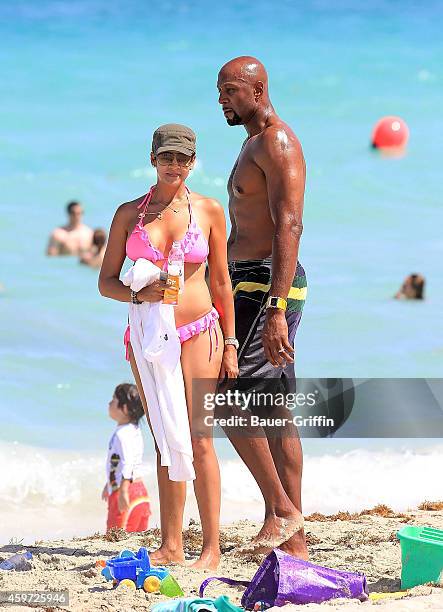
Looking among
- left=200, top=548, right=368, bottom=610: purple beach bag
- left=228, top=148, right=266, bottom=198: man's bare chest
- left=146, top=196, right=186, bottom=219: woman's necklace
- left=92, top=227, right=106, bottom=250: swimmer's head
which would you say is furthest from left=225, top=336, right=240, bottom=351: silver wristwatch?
left=92, top=227, right=106, bottom=250: swimmer's head

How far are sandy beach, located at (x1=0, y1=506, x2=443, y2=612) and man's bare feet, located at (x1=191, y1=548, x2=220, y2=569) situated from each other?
50mm

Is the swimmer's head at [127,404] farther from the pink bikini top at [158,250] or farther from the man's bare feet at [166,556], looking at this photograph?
the pink bikini top at [158,250]

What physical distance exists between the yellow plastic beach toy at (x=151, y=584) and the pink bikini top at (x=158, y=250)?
1485mm

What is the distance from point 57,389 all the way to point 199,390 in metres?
11.5

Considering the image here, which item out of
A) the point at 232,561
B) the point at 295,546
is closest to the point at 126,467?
the point at 232,561

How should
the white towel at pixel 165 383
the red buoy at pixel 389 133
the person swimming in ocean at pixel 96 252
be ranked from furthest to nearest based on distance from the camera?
the red buoy at pixel 389 133 → the person swimming in ocean at pixel 96 252 → the white towel at pixel 165 383

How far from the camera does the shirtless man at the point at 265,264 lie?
5.87 metres

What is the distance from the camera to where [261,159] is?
598 centimetres

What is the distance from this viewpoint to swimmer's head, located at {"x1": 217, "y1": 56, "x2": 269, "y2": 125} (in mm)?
6039

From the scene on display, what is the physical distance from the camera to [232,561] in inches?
240

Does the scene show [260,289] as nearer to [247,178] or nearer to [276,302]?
[276,302]

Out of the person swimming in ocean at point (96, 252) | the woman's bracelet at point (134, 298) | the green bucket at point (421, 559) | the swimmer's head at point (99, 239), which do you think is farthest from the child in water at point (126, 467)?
the swimmer's head at point (99, 239)

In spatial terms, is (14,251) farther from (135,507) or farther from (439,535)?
(439,535)

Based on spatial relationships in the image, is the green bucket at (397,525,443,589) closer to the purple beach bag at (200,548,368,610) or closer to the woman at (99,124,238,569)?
the purple beach bag at (200,548,368,610)
